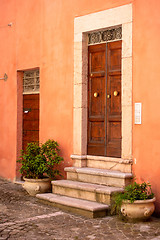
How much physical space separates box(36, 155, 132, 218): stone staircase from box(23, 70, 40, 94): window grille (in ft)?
7.55

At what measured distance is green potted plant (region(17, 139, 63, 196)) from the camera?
719cm

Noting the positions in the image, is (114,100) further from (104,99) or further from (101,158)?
(101,158)

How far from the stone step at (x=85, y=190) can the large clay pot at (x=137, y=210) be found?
490 mm

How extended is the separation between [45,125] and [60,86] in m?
0.94

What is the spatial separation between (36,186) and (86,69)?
2449 millimetres

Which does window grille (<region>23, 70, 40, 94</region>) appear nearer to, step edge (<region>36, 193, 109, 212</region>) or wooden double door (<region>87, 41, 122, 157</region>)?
wooden double door (<region>87, 41, 122, 157</region>)

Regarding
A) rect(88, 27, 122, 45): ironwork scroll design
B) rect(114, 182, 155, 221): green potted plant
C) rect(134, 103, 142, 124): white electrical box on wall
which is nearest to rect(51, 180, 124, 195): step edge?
rect(114, 182, 155, 221): green potted plant

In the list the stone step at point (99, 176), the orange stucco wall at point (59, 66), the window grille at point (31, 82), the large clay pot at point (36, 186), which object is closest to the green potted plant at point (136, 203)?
the orange stucco wall at point (59, 66)

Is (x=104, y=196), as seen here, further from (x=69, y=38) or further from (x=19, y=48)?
(x=19, y=48)

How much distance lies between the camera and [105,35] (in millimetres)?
7012

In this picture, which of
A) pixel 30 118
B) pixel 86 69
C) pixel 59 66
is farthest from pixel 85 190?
pixel 30 118

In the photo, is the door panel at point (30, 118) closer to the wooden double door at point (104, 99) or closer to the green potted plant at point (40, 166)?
the green potted plant at point (40, 166)

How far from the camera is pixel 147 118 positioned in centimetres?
605

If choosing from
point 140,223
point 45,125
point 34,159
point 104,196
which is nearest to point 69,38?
point 45,125
